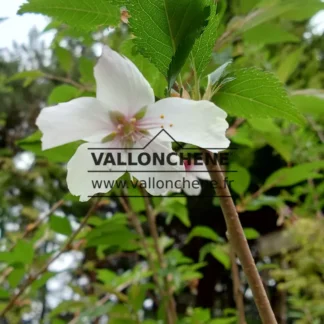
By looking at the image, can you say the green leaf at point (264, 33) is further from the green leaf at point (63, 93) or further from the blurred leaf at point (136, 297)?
the blurred leaf at point (136, 297)

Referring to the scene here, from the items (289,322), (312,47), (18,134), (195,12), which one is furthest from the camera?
(18,134)

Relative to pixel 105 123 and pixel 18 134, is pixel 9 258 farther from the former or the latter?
pixel 18 134

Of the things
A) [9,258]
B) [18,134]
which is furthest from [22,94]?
[9,258]

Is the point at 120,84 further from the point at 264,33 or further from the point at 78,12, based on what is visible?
the point at 264,33

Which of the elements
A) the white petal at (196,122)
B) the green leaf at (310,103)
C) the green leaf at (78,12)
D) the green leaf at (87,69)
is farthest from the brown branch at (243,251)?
the green leaf at (87,69)

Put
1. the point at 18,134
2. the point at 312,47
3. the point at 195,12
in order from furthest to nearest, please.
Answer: the point at 18,134, the point at 312,47, the point at 195,12

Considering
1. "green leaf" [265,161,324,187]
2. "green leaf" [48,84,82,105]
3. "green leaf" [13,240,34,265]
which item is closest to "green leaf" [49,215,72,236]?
"green leaf" [13,240,34,265]
